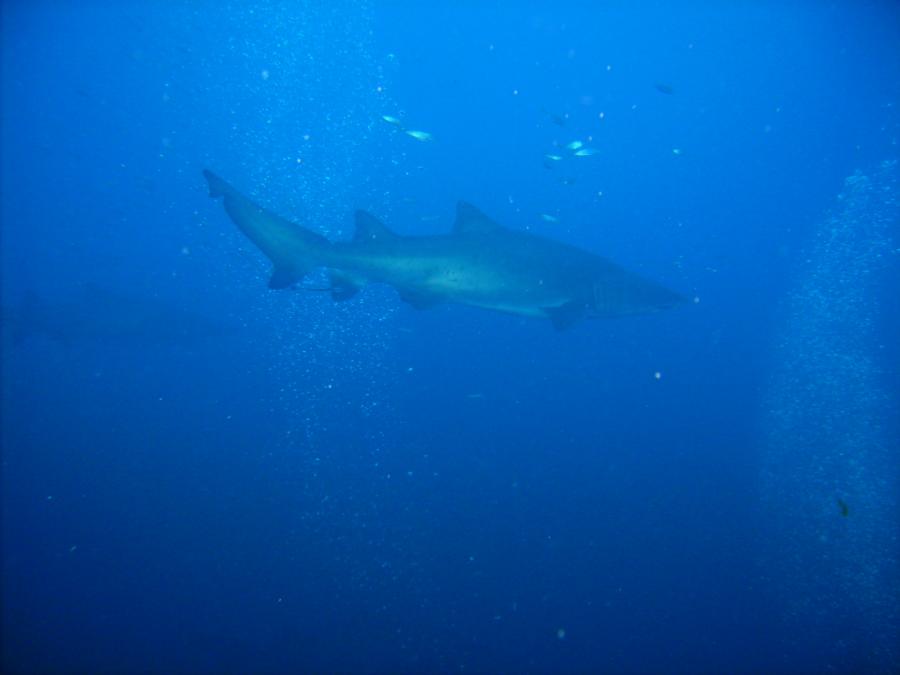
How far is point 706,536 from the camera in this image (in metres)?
11.0

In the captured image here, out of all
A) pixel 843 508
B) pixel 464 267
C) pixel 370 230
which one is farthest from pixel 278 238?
pixel 843 508

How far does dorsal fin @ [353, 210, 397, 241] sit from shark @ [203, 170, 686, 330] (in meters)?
0.01

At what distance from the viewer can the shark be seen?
22.4 feet

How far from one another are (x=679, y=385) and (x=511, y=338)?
7.94 m

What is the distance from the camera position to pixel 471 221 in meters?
8.02

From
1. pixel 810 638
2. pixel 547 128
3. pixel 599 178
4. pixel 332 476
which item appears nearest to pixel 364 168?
pixel 547 128

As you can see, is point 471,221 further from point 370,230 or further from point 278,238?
point 278,238

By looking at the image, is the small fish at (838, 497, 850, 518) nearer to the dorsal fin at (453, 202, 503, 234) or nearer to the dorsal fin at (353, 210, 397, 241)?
the dorsal fin at (453, 202, 503, 234)

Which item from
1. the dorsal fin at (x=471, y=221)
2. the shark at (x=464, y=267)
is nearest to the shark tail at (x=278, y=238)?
the shark at (x=464, y=267)

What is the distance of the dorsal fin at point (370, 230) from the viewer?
7.36m

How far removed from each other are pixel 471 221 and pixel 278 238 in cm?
296

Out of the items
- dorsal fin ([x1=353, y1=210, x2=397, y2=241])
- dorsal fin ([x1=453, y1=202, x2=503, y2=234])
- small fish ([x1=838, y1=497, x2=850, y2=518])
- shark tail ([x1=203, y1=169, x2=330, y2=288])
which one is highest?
dorsal fin ([x1=453, y1=202, x2=503, y2=234])

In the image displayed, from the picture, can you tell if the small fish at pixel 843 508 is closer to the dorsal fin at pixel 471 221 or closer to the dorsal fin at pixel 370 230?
the dorsal fin at pixel 471 221

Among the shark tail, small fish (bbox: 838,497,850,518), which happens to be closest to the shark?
the shark tail
